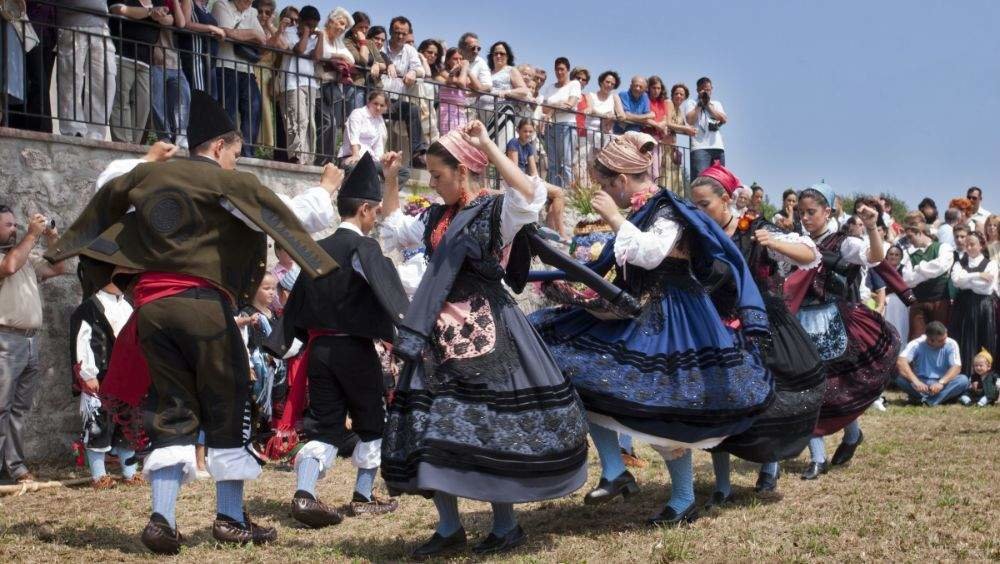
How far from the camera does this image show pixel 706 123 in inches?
610

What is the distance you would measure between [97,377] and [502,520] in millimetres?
3900

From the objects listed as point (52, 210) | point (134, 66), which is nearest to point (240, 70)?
point (134, 66)

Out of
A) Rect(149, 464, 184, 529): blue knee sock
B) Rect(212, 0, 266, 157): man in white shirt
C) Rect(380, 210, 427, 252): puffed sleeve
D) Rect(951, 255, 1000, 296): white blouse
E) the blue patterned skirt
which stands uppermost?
Rect(212, 0, 266, 157): man in white shirt

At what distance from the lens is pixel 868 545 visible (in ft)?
17.1

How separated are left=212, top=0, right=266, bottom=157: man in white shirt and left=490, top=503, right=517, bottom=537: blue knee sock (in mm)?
6184

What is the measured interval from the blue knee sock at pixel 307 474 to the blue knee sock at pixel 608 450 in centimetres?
145

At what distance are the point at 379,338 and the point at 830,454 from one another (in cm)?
388

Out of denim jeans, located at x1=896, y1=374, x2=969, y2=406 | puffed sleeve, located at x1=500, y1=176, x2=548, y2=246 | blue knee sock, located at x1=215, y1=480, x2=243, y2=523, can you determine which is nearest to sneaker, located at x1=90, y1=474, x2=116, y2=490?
blue knee sock, located at x1=215, y1=480, x2=243, y2=523

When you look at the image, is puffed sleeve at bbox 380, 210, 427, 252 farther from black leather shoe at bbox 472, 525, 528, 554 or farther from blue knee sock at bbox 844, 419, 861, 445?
blue knee sock at bbox 844, 419, 861, 445

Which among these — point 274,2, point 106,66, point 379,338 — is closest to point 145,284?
point 379,338

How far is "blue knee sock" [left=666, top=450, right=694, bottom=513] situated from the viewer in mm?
Result: 5774

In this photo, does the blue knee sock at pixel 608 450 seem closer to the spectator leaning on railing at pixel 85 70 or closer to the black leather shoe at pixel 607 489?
the black leather shoe at pixel 607 489

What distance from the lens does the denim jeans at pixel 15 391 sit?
7.62 m

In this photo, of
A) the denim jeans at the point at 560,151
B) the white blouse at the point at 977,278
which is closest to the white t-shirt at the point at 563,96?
the denim jeans at the point at 560,151
